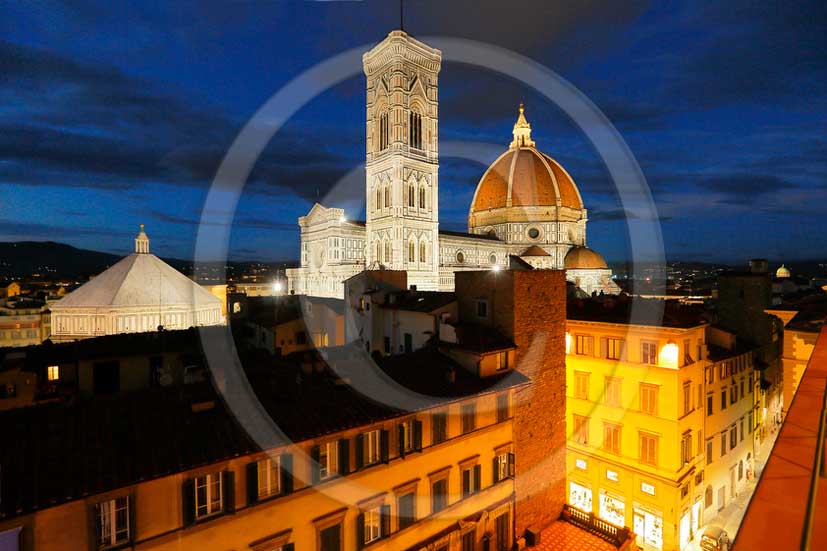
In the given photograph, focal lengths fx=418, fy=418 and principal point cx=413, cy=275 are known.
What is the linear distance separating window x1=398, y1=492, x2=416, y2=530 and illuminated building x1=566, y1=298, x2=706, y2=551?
1222cm

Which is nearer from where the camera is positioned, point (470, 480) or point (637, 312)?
point (470, 480)

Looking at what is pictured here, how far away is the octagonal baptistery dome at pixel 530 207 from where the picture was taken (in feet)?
249

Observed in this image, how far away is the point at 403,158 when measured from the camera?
61531mm

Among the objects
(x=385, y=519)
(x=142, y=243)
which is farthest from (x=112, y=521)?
(x=142, y=243)

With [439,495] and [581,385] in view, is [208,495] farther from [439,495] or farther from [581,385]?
[581,385]

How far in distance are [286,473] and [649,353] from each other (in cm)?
1643

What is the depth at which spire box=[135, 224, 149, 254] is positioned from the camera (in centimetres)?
4288

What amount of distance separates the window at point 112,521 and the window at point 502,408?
11.3 meters

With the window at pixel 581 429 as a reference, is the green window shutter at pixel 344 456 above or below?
above

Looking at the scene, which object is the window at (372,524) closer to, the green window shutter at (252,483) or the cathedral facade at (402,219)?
the green window shutter at (252,483)

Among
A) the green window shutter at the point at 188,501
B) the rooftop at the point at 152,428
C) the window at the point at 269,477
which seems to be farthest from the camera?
the window at the point at 269,477

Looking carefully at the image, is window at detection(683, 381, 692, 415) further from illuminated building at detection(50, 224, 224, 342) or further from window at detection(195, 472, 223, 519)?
illuminated building at detection(50, 224, 224, 342)

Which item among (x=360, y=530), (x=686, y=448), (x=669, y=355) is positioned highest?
(x=669, y=355)

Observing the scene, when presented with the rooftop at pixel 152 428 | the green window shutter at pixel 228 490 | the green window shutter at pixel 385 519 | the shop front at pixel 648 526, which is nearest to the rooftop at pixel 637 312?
the shop front at pixel 648 526
